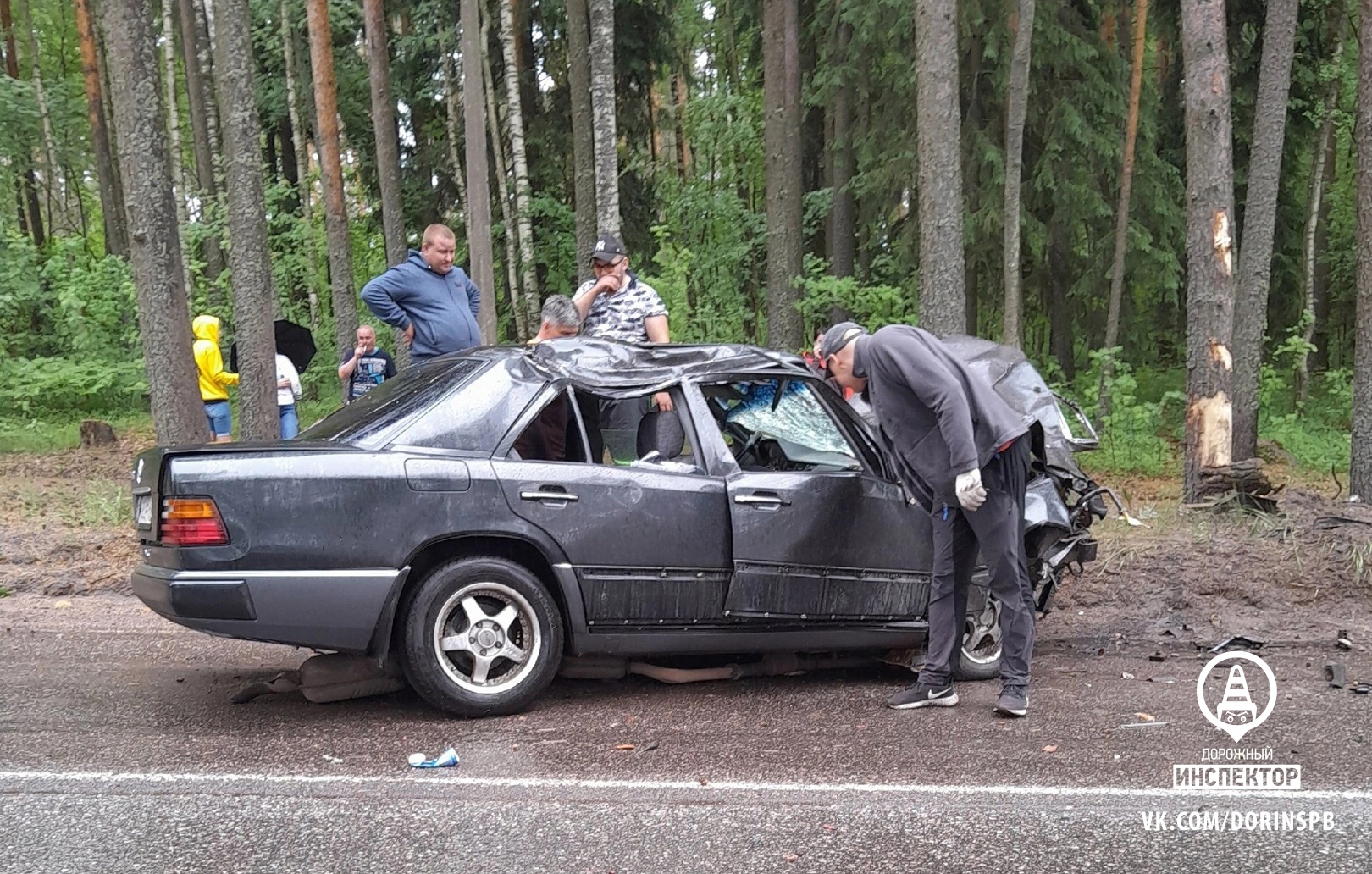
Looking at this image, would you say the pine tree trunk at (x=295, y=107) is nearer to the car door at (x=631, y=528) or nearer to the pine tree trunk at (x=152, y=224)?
the pine tree trunk at (x=152, y=224)

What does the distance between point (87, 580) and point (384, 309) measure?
2954 millimetres

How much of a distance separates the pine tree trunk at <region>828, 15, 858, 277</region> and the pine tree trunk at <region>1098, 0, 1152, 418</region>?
4335 mm

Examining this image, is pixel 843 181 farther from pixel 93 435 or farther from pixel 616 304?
pixel 616 304

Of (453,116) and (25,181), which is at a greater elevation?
(453,116)

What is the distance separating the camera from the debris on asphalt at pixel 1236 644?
6.68 meters

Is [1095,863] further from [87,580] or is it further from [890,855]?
[87,580]

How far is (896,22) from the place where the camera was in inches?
685

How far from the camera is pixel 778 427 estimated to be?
242 inches

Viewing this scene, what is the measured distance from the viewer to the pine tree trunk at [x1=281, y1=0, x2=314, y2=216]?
22938 millimetres

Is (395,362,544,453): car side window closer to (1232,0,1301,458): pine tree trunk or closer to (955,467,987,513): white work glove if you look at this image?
(955,467,987,513): white work glove

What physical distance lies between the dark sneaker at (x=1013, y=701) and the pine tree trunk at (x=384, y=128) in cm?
1485

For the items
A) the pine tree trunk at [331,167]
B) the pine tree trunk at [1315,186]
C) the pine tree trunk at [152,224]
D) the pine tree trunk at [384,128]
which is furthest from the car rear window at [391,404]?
the pine tree trunk at [1315,186]

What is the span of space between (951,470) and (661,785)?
6.48 ft

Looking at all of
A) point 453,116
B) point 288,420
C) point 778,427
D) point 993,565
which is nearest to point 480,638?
point 778,427
